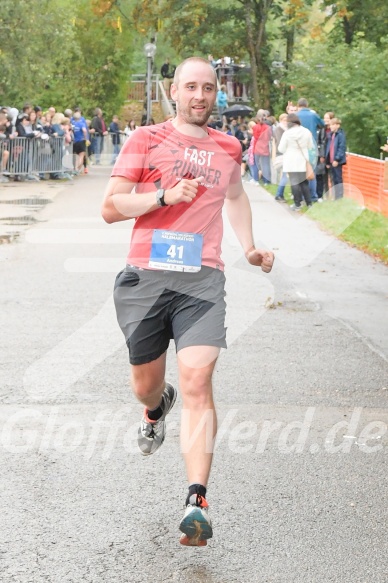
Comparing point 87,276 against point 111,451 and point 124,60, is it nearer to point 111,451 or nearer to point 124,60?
point 111,451

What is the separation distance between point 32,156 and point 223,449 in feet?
78.9

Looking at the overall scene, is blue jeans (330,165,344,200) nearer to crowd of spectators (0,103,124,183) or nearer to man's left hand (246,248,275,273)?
crowd of spectators (0,103,124,183)

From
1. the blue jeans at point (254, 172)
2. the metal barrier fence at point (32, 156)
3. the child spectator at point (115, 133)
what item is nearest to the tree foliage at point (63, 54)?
the child spectator at point (115, 133)

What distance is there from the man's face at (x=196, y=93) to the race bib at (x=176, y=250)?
482 mm

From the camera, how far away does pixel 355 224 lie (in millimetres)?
19188

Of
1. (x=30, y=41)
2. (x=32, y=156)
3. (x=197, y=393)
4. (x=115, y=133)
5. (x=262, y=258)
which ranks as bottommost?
(x=115, y=133)

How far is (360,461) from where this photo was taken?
6.10 meters

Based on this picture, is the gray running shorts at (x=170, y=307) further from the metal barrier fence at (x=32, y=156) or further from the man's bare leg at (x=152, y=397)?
the metal barrier fence at (x=32, y=156)

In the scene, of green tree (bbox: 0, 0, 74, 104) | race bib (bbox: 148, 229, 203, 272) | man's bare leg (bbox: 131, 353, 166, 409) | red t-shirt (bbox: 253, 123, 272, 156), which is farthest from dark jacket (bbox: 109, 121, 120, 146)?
race bib (bbox: 148, 229, 203, 272)

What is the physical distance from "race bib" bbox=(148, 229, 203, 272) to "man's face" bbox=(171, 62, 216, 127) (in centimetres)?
48

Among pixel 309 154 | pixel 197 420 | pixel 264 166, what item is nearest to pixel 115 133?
pixel 264 166

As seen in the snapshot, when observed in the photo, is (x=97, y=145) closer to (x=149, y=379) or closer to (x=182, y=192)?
(x=149, y=379)

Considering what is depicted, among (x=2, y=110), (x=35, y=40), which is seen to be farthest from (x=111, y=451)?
(x=35, y=40)

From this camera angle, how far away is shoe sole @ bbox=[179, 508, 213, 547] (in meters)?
4.51
